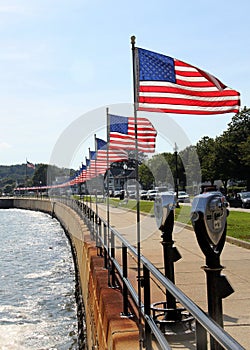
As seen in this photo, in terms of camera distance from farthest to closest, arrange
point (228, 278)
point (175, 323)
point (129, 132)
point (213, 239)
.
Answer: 1. point (129, 132)
2. point (228, 278)
3. point (175, 323)
4. point (213, 239)

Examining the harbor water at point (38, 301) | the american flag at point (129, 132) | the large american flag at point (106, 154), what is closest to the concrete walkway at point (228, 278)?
the american flag at point (129, 132)

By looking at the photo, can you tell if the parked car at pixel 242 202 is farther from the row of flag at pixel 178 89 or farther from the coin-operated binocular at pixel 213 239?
the coin-operated binocular at pixel 213 239

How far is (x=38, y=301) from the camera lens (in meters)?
19.0

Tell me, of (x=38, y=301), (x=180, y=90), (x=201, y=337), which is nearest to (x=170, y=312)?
(x=201, y=337)

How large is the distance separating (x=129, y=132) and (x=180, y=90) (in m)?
6.31

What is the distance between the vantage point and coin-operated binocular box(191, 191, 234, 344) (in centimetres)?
416

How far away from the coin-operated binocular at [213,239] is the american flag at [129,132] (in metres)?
9.12

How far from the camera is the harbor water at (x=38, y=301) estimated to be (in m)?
14.4

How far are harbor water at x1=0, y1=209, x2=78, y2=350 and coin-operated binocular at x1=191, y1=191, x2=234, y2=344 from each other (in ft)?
33.5

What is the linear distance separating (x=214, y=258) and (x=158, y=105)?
4104mm

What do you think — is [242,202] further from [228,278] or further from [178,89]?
[178,89]

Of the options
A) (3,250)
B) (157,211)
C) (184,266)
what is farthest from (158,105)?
(3,250)

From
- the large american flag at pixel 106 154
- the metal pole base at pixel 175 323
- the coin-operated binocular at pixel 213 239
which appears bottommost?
the metal pole base at pixel 175 323

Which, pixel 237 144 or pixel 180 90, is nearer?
pixel 180 90
